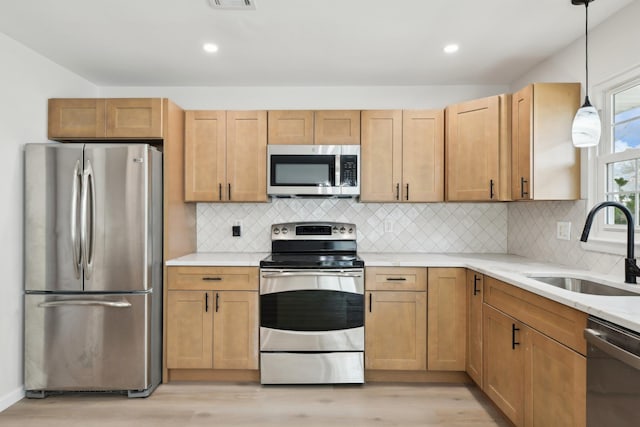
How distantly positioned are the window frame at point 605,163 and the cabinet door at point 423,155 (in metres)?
1.00

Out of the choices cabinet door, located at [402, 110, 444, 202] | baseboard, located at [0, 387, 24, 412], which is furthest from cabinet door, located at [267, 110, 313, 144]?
baseboard, located at [0, 387, 24, 412]

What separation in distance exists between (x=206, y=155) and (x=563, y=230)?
2.71 meters

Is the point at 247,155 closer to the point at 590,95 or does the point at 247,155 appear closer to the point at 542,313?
the point at 542,313

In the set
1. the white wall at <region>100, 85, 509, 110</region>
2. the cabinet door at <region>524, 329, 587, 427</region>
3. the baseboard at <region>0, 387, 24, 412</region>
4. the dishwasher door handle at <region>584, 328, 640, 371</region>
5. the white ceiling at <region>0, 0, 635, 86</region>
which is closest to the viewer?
the dishwasher door handle at <region>584, 328, 640, 371</region>

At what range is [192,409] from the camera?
8.09 ft

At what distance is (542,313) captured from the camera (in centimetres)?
180

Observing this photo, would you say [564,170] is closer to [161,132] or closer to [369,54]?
[369,54]

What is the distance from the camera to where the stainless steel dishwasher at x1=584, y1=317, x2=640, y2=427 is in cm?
125

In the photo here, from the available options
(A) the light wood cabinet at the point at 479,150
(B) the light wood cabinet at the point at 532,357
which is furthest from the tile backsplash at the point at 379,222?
(B) the light wood cabinet at the point at 532,357

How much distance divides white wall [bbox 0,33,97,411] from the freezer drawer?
73mm

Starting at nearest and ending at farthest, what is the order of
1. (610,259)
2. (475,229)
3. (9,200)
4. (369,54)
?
(610,259)
(9,200)
(369,54)
(475,229)

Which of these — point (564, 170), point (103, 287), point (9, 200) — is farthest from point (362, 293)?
point (9, 200)

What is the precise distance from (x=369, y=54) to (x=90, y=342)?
276 centimetres

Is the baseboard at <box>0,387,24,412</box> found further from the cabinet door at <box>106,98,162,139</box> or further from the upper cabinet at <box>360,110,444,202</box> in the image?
the upper cabinet at <box>360,110,444,202</box>
